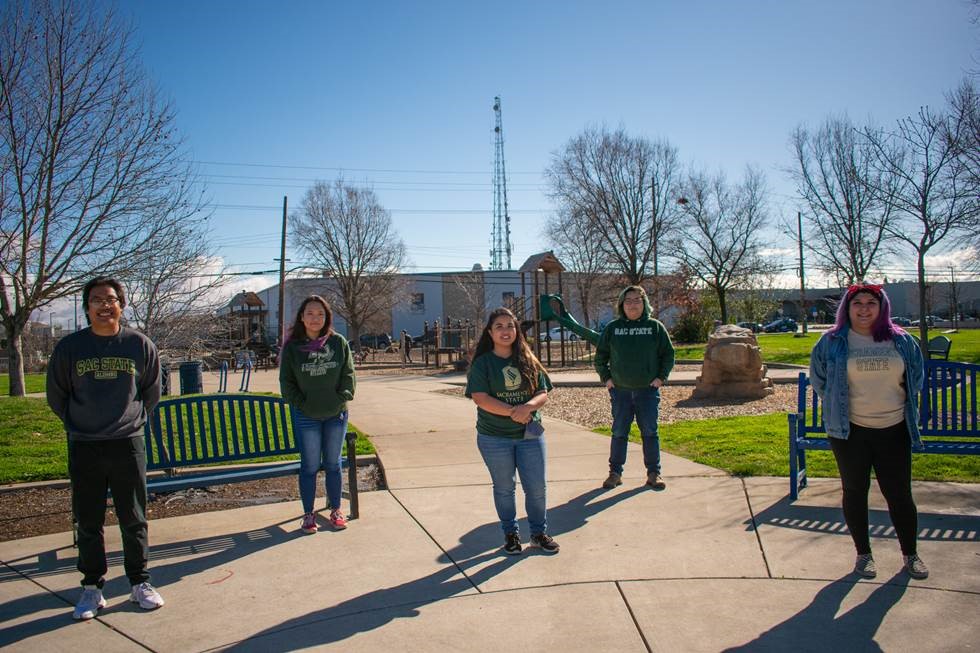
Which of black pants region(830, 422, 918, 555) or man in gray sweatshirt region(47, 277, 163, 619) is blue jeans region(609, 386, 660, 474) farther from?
man in gray sweatshirt region(47, 277, 163, 619)

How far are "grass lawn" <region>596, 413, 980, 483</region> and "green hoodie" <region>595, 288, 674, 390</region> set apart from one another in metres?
1.31

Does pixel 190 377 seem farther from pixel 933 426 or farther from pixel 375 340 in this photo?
pixel 375 340

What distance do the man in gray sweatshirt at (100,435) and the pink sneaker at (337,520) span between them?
1.38 m

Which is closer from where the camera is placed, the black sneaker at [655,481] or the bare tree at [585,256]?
the black sneaker at [655,481]

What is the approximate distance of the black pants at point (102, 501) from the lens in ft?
12.4

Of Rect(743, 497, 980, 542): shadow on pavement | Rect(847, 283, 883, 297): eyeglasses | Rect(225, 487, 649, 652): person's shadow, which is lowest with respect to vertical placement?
Rect(225, 487, 649, 652): person's shadow

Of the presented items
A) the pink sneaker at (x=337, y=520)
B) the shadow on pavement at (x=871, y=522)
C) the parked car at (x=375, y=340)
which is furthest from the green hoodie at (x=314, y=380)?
the parked car at (x=375, y=340)

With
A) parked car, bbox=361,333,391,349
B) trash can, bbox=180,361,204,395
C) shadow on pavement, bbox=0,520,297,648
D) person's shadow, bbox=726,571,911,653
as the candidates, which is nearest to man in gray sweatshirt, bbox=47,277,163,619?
shadow on pavement, bbox=0,520,297,648

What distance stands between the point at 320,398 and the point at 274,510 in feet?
4.21

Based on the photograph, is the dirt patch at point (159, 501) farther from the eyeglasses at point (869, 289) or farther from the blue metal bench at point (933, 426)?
the eyeglasses at point (869, 289)

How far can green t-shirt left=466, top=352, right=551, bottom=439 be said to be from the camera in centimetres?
444

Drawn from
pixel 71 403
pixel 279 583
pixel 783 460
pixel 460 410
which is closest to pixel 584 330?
pixel 783 460

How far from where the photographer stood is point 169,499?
20.8 feet

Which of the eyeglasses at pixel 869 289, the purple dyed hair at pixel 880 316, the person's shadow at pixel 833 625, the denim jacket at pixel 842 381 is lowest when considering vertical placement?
the person's shadow at pixel 833 625
